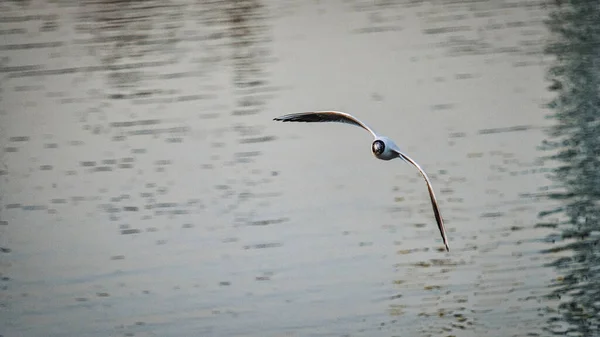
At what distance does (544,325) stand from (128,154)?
975 cm

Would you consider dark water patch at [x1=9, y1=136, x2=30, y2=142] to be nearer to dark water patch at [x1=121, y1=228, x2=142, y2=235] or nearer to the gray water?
the gray water

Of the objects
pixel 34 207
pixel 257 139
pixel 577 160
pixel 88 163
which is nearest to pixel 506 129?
pixel 577 160

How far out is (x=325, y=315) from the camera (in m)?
12.8

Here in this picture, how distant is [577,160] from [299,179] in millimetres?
4618

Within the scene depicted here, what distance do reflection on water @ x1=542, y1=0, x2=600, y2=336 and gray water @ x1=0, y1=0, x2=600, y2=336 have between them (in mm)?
51

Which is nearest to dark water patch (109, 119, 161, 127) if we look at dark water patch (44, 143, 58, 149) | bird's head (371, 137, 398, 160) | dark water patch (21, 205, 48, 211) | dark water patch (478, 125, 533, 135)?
dark water patch (44, 143, 58, 149)

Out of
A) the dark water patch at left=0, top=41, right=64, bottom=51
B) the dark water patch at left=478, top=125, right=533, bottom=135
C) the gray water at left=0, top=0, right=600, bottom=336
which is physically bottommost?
the dark water patch at left=478, top=125, right=533, bottom=135

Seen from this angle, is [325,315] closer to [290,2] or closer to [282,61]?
[282,61]

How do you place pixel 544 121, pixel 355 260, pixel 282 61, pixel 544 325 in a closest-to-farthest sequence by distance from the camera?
1. pixel 544 325
2. pixel 355 260
3. pixel 544 121
4. pixel 282 61

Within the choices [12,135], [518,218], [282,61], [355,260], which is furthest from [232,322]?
[282,61]

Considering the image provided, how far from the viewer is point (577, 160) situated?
16.9 meters

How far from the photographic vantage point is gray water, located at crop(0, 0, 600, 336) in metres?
13.2

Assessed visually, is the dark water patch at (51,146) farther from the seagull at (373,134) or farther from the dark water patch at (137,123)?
the seagull at (373,134)

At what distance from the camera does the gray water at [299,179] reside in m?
Result: 13.2
